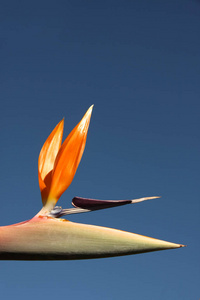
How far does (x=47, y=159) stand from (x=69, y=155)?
121 mm

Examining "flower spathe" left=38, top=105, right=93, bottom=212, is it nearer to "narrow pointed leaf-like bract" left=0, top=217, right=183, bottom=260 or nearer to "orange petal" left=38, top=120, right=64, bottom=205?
"orange petal" left=38, top=120, right=64, bottom=205

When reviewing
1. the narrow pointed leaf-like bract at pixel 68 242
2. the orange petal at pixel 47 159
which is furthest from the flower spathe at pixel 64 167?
the narrow pointed leaf-like bract at pixel 68 242

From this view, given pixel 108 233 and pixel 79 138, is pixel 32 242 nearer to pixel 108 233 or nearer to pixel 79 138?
pixel 108 233

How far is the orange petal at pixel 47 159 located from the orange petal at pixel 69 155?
0.03 m

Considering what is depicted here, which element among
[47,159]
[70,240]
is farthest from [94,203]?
[47,159]

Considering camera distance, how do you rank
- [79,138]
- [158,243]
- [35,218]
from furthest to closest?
[79,138]
[35,218]
[158,243]

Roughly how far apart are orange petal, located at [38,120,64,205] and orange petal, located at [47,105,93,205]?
0.11 ft

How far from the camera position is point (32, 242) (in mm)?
721

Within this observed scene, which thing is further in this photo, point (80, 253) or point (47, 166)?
point (47, 166)

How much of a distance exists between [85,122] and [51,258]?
0.34 metres

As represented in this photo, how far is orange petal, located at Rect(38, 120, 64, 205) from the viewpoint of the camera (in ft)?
3.13

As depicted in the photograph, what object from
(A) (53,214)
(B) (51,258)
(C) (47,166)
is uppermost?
(C) (47,166)

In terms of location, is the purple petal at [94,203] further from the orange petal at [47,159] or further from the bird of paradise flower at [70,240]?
the orange petal at [47,159]

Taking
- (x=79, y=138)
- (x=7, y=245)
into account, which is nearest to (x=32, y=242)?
(x=7, y=245)
